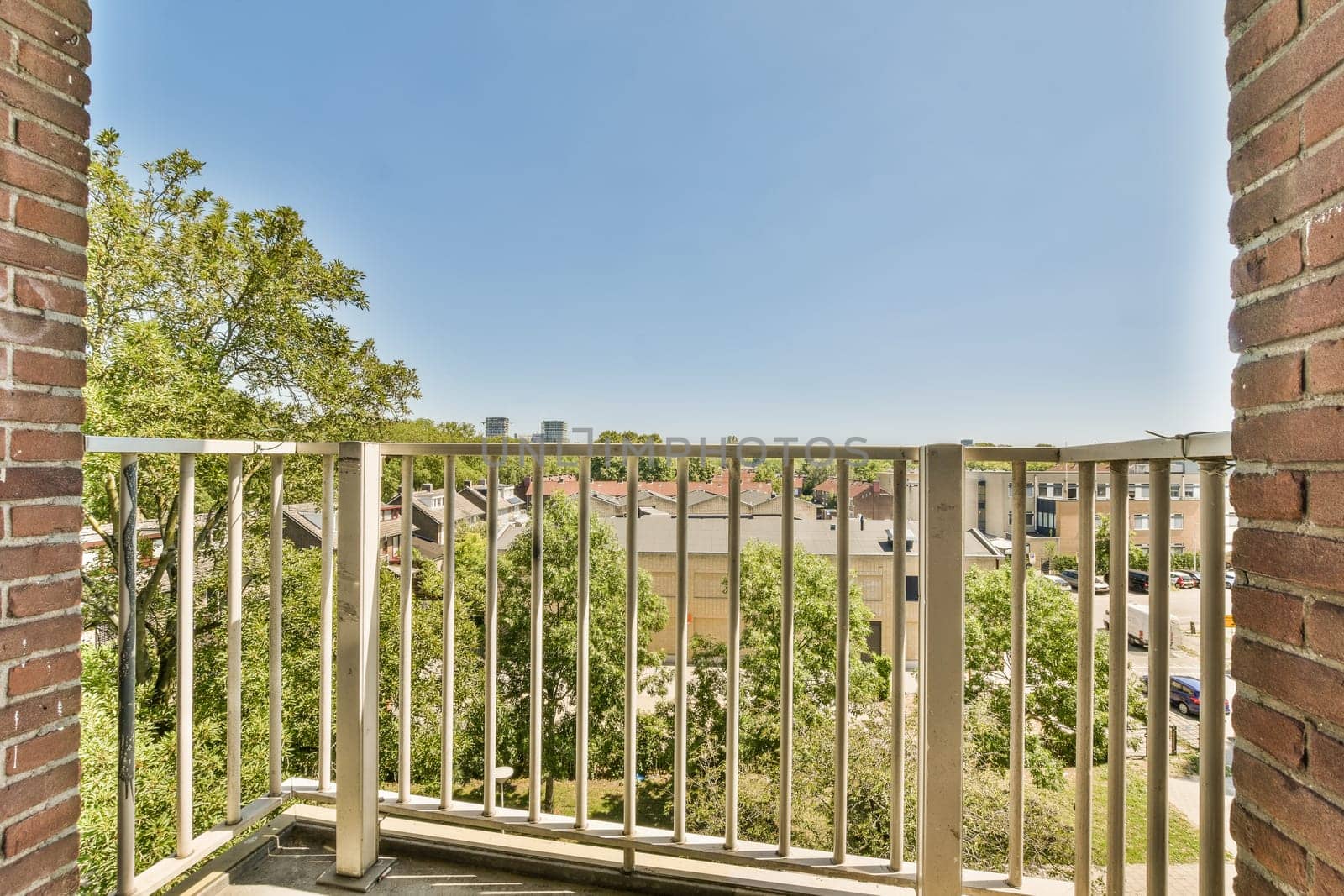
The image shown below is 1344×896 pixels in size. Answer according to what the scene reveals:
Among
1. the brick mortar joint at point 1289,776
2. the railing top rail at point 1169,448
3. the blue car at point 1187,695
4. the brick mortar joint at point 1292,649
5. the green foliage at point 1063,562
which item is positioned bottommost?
the blue car at point 1187,695

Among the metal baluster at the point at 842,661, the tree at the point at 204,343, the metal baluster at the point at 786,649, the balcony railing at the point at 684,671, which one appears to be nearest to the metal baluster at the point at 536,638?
the balcony railing at the point at 684,671

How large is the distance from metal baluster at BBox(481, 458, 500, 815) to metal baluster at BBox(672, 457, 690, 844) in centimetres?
44

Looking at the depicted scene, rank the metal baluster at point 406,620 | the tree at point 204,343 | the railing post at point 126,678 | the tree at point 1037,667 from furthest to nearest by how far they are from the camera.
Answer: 1. the tree at point 204,343
2. the tree at point 1037,667
3. the metal baluster at point 406,620
4. the railing post at point 126,678

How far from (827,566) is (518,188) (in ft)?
33.8

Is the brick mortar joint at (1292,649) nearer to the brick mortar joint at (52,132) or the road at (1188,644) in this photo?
the road at (1188,644)

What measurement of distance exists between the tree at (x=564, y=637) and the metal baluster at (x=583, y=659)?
871 mm

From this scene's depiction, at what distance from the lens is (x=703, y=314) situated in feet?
47.3

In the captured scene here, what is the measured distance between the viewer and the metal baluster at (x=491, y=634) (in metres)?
1.31

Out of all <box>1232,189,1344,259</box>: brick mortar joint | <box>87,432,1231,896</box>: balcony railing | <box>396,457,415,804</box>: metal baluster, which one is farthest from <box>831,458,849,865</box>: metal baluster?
<box>396,457,415,804</box>: metal baluster

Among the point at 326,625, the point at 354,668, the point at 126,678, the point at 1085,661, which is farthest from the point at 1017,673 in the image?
the point at 126,678

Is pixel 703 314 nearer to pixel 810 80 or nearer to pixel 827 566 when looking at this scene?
pixel 810 80

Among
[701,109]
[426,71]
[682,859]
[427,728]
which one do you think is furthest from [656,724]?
[701,109]

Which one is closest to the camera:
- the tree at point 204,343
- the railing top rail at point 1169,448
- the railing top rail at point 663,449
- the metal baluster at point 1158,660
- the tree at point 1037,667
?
the railing top rail at point 1169,448

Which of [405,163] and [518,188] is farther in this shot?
[518,188]
